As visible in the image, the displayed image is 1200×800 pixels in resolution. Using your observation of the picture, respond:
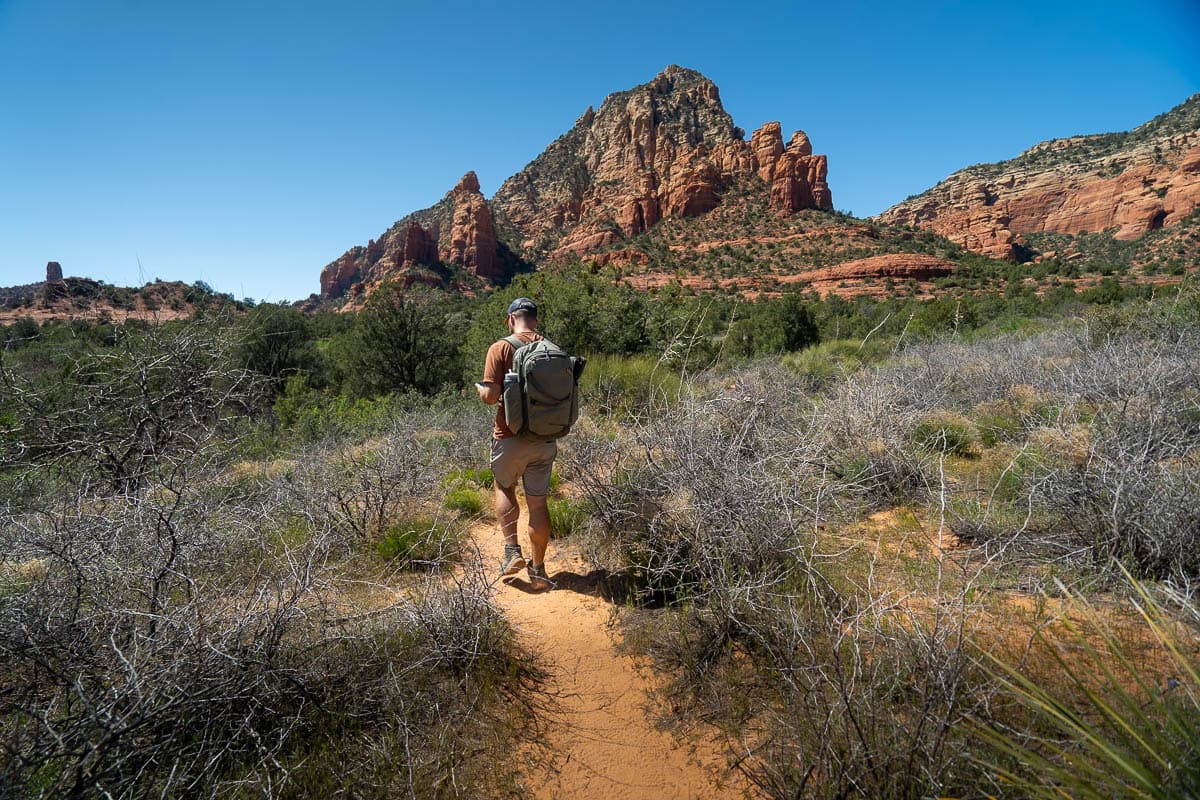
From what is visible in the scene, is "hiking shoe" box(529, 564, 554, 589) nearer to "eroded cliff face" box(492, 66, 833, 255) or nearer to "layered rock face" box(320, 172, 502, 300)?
"eroded cliff face" box(492, 66, 833, 255)

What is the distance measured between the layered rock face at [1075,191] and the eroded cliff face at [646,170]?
87.8ft

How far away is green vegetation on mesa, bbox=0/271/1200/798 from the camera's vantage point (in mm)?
1410

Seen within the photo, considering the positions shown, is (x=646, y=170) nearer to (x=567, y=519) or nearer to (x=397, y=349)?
(x=397, y=349)

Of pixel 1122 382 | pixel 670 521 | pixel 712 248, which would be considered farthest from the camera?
pixel 712 248

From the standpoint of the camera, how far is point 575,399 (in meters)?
3.09

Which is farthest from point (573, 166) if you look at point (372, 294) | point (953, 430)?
point (953, 430)

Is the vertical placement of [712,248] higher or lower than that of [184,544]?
higher

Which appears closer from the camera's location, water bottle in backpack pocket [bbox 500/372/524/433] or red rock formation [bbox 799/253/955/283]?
water bottle in backpack pocket [bbox 500/372/524/433]

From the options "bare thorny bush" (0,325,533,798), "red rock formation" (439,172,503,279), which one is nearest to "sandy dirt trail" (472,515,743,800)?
"bare thorny bush" (0,325,533,798)

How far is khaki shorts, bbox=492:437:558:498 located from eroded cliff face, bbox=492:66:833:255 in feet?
210

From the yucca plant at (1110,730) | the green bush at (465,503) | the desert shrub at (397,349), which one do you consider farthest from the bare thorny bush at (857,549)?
the desert shrub at (397,349)

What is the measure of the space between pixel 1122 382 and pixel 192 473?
24.7 feet

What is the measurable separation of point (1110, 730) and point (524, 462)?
8.85 feet

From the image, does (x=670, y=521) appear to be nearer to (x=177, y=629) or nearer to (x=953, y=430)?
(x=177, y=629)
